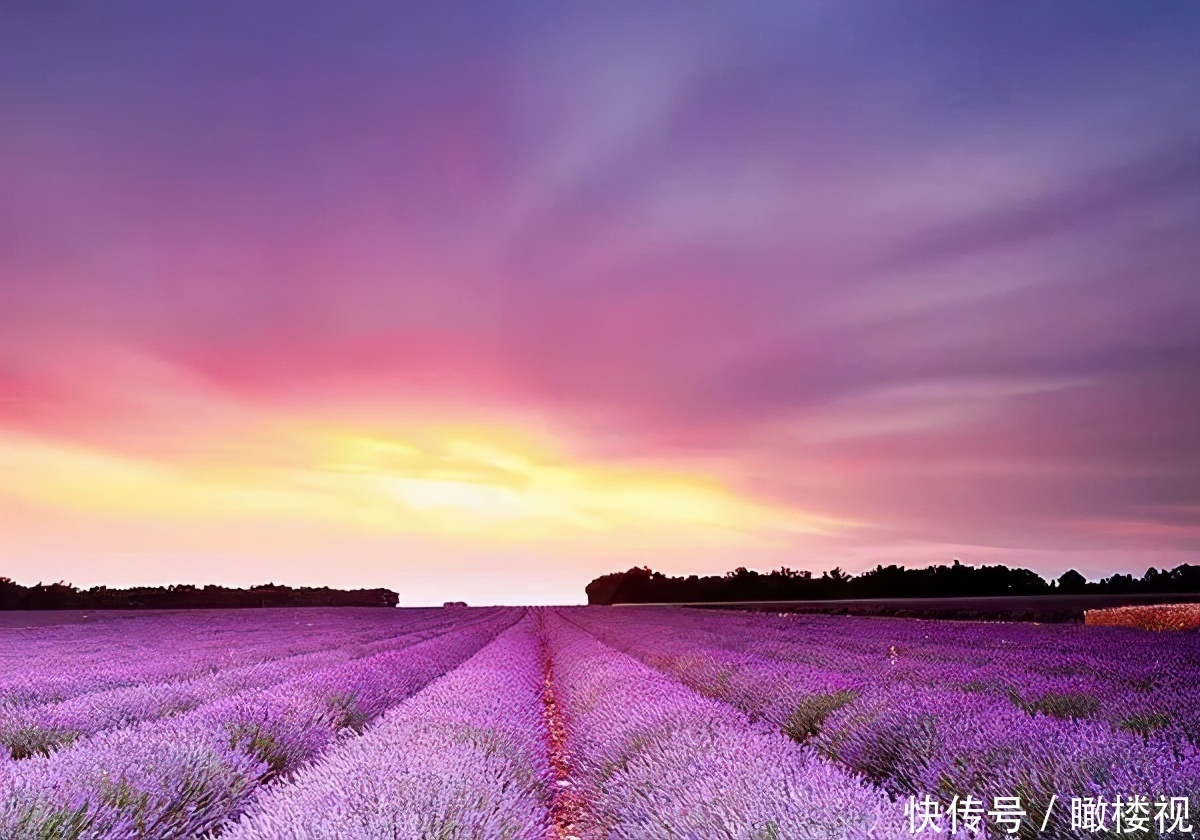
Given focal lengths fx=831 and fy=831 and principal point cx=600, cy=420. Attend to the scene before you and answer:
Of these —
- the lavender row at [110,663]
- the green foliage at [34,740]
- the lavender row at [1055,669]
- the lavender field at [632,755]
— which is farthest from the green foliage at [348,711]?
the lavender row at [1055,669]

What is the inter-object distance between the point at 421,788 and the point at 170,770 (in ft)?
4.82

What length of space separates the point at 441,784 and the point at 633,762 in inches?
42.3

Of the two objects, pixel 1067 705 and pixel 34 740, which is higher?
pixel 1067 705

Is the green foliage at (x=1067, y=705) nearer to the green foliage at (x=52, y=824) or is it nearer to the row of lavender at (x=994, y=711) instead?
the row of lavender at (x=994, y=711)

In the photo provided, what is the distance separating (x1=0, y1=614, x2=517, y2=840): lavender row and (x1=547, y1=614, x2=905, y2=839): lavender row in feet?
5.47

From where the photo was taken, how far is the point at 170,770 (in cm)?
364

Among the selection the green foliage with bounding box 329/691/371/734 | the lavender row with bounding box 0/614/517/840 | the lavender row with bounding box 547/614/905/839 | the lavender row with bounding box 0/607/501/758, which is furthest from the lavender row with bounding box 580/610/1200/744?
the lavender row with bounding box 0/607/501/758

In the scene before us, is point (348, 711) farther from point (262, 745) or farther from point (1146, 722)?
point (1146, 722)

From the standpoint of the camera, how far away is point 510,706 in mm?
5793

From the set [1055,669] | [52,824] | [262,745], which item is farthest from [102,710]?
[1055,669]

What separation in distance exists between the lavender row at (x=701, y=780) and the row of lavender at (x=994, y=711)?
46 centimetres

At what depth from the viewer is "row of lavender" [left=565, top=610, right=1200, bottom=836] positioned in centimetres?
311

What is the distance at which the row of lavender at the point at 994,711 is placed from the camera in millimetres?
3105

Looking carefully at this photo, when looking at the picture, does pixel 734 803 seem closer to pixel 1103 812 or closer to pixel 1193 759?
pixel 1103 812
